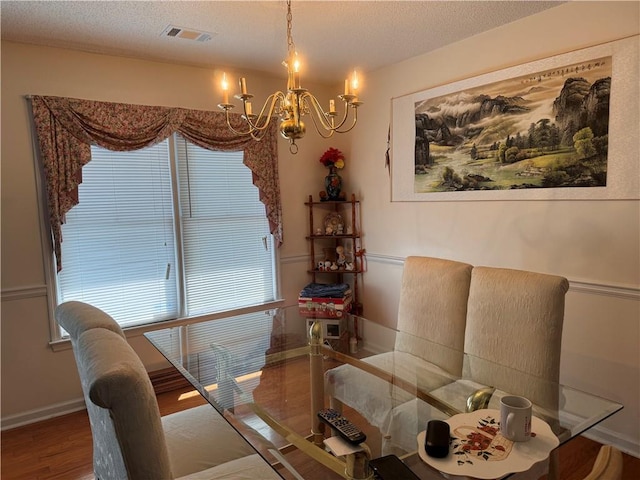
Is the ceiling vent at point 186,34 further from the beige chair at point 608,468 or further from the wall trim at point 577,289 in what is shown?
the beige chair at point 608,468

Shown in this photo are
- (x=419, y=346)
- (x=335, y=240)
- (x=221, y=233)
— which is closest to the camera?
(x=419, y=346)

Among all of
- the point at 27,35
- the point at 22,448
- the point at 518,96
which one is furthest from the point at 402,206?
the point at 22,448

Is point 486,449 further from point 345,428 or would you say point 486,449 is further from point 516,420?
point 345,428

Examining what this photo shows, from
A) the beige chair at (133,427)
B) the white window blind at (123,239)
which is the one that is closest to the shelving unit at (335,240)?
the white window blind at (123,239)

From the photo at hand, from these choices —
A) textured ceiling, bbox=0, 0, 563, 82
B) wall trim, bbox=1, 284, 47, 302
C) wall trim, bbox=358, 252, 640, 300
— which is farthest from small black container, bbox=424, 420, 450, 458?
wall trim, bbox=1, 284, 47, 302

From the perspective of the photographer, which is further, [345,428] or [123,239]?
[123,239]

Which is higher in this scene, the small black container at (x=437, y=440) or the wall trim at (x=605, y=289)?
the wall trim at (x=605, y=289)

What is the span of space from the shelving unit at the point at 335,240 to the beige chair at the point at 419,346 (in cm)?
140

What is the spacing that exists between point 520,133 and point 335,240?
194 centimetres

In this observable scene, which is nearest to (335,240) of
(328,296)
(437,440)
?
(328,296)

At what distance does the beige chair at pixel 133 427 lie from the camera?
0.93 meters

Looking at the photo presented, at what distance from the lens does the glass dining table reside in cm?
122

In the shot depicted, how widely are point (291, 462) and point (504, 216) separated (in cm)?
210

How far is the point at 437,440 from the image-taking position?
3.78ft
